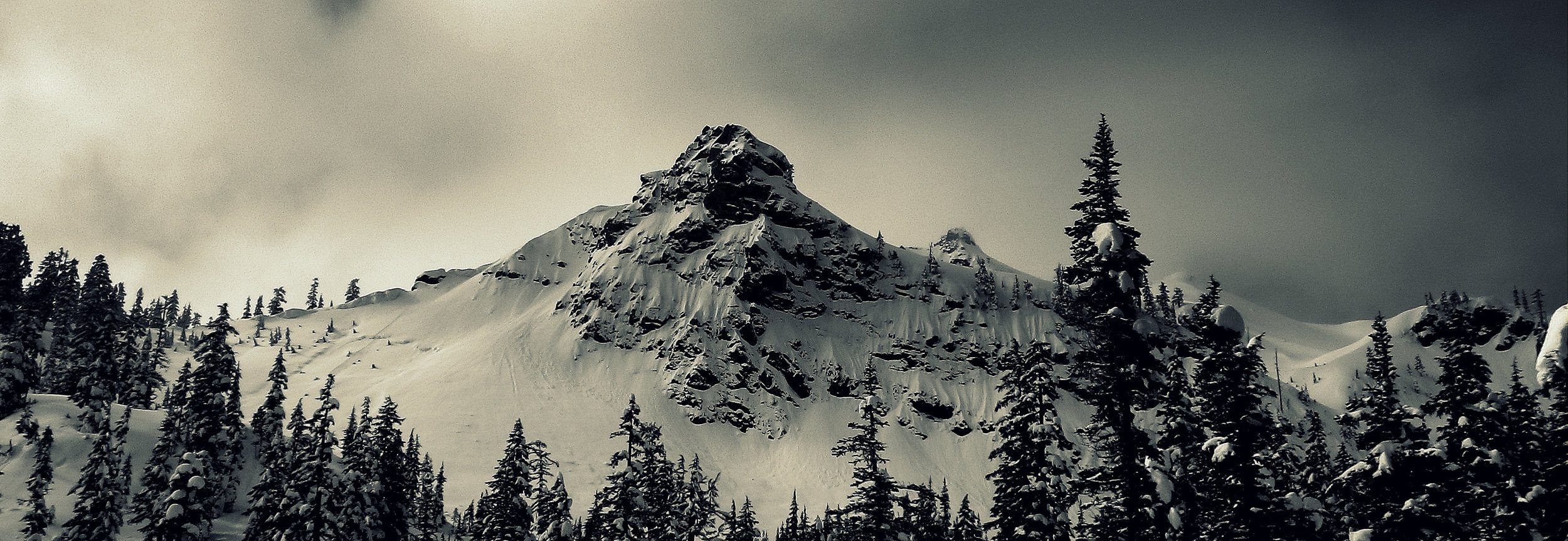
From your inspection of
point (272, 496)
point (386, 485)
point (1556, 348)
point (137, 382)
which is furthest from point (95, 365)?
point (1556, 348)

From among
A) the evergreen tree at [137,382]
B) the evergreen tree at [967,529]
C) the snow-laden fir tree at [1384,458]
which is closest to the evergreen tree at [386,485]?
the evergreen tree at [967,529]

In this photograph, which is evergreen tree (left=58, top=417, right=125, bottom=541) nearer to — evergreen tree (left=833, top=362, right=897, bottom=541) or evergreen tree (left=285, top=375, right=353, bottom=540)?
evergreen tree (left=285, top=375, right=353, bottom=540)

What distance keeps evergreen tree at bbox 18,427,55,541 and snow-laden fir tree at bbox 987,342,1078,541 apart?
54.9 meters

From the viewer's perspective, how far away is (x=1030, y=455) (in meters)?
24.8

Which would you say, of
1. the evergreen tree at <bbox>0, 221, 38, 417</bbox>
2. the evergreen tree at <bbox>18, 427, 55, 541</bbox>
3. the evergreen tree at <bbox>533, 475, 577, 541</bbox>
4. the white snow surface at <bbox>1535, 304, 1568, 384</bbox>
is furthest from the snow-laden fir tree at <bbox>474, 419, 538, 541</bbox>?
the evergreen tree at <bbox>0, 221, 38, 417</bbox>

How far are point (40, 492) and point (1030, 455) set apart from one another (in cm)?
5826

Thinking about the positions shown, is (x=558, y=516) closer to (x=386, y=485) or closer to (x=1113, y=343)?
(x=386, y=485)

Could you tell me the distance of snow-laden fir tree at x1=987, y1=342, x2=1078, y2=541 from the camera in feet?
79.6

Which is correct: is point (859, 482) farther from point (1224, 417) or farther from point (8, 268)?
point (8, 268)

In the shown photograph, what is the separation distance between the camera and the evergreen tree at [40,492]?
45.7 meters

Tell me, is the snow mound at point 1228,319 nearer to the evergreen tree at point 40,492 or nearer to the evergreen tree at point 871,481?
the evergreen tree at point 871,481

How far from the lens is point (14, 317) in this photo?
77.4m

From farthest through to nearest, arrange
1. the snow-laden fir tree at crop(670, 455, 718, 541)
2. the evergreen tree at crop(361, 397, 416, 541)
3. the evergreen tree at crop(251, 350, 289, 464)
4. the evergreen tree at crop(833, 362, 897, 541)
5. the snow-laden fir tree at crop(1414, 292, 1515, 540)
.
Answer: the evergreen tree at crop(251, 350, 289, 464), the snow-laden fir tree at crop(670, 455, 718, 541), the evergreen tree at crop(361, 397, 416, 541), the evergreen tree at crop(833, 362, 897, 541), the snow-laden fir tree at crop(1414, 292, 1515, 540)

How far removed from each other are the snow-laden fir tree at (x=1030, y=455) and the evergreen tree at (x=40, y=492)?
180ft
